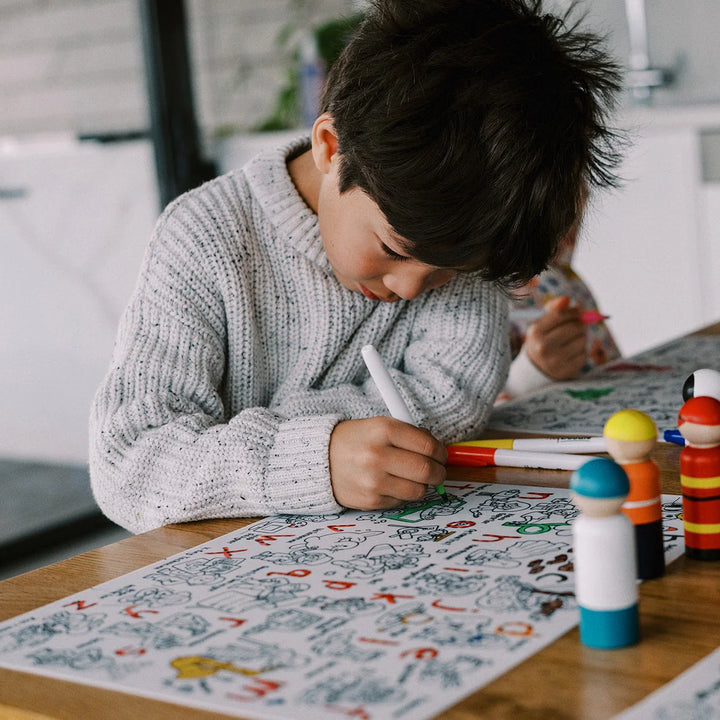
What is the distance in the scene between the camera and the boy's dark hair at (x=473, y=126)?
0.81 m

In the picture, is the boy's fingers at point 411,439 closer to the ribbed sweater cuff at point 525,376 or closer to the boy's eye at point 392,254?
the boy's eye at point 392,254

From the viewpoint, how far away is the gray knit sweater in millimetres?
827

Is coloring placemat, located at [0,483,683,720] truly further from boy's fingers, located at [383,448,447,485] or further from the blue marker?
the blue marker

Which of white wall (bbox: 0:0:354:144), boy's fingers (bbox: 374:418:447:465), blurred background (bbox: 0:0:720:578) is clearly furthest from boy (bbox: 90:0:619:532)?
white wall (bbox: 0:0:354:144)

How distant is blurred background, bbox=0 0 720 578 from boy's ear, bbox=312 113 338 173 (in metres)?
1.63

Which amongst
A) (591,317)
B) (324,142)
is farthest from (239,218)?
(591,317)

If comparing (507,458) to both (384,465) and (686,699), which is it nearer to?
(384,465)

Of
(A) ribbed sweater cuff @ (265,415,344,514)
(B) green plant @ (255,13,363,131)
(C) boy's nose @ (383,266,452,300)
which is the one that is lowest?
(A) ribbed sweater cuff @ (265,415,344,514)

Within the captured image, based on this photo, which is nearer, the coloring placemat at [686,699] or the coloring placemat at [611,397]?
the coloring placemat at [686,699]

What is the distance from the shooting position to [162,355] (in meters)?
0.93

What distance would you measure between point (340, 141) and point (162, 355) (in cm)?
24

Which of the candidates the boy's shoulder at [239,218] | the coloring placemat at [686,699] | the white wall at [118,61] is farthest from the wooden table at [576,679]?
the white wall at [118,61]

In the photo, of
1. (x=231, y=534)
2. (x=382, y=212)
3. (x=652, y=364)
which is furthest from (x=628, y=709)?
(x=652, y=364)

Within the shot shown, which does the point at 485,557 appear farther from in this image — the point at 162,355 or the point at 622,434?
the point at 162,355
